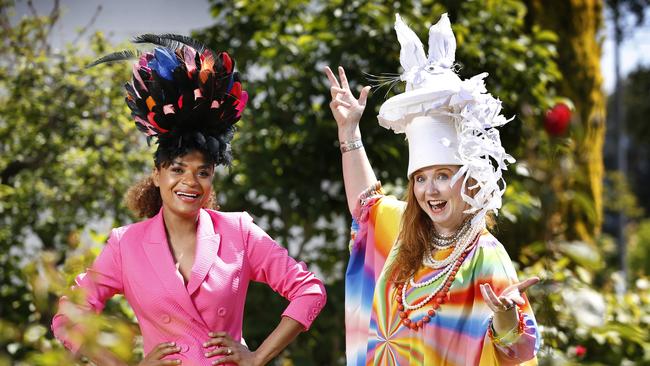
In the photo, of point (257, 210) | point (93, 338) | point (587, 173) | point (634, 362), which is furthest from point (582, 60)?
point (93, 338)

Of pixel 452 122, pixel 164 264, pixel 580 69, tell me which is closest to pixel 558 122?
pixel 452 122

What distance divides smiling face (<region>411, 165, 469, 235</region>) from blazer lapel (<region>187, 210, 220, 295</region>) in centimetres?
70

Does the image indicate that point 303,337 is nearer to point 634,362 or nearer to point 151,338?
point 634,362

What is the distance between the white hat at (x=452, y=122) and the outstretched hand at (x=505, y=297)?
31 centimetres

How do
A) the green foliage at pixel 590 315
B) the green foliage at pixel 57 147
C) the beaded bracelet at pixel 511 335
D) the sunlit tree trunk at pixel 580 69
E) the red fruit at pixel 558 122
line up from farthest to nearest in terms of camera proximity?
the sunlit tree trunk at pixel 580 69, the green foliage at pixel 57 147, the green foliage at pixel 590 315, the beaded bracelet at pixel 511 335, the red fruit at pixel 558 122

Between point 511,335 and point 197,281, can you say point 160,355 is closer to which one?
point 197,281

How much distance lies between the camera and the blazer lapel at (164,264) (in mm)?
2961

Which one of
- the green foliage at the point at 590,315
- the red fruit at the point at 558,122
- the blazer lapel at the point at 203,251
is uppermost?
the red fruit at the point at 558,122

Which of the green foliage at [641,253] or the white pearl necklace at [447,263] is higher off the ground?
the white pearl necklace at [447,263]

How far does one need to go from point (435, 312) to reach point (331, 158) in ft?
8.52

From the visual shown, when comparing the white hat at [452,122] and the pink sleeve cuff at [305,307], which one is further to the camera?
the pink sleeve cuff at [305,307]

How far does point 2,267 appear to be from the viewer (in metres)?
5.57

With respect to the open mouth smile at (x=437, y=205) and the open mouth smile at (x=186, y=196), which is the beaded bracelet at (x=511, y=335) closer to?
the open mouth smile at (x=437, y=205)

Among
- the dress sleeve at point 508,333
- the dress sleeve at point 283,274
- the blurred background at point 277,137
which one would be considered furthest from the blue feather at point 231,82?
the blurred background at point 277,137
